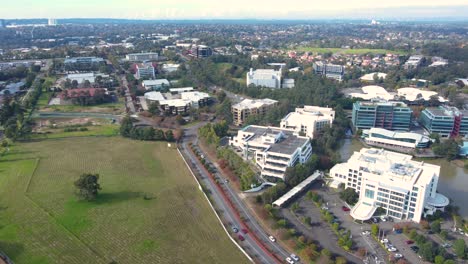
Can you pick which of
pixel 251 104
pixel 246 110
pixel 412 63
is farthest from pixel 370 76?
pixel 246 110

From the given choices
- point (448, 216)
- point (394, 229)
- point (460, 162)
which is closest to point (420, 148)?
point (460, 162)

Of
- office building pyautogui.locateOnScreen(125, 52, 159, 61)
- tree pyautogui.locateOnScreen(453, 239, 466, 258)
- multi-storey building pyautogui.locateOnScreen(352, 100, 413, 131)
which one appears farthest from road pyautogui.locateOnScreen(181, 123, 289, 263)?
office building pyautogui.locateOnScreen(125, 52, 159, 61)

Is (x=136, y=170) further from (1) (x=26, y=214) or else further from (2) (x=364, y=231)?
(2) (x=364, y=231)

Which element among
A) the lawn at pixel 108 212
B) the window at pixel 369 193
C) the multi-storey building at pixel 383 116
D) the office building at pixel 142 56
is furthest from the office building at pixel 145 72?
A: the window at pixel 369 193

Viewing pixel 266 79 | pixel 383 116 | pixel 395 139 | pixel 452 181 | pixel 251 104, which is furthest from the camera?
pixel 266 79

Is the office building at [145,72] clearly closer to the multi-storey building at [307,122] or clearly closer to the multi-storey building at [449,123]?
the multi-storey building at [307,122]

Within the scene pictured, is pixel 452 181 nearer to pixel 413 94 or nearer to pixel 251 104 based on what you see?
→ pixel 251 104
